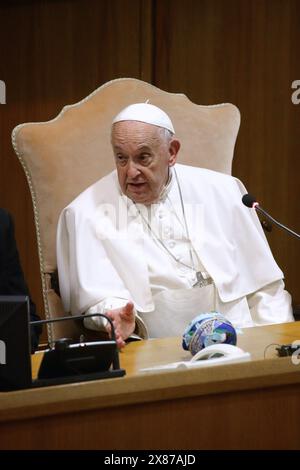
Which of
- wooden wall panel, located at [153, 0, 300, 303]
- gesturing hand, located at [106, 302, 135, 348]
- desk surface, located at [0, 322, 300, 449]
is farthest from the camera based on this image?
wooden wall panel, located at [153, 0, 300, 303]

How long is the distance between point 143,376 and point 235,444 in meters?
0.25

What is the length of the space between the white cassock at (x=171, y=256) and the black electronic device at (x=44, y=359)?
1100 mm

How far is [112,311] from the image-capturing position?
3.04m

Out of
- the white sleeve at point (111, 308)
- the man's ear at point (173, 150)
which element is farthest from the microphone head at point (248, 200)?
the man's ear at point (173, 150)

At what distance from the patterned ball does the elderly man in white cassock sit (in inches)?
26.4

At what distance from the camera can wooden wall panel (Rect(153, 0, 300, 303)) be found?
545 cm

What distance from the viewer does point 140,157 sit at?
11.4 ft

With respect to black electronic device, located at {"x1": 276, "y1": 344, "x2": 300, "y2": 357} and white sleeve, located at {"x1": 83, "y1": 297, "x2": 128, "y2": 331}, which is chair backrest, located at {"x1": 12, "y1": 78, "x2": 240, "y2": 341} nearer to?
white sleeve, located at {"x1": 83, "y1": 297, "x2": 128, "y2": 331}

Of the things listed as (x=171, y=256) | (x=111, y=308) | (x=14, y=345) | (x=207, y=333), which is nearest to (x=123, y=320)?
(x=111, y=308)

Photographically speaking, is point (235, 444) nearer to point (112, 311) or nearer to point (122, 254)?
point (112, 311)

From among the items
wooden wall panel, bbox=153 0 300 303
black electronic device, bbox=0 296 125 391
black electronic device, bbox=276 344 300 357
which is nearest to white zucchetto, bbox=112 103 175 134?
black electronic device, bbox=276 344 300 357

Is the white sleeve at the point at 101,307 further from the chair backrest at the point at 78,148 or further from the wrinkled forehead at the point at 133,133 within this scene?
the wrinkled forehead at the point at 133,133

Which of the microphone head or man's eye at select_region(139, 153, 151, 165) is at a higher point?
man's eye at select_region(139, 153, 151, 165)
